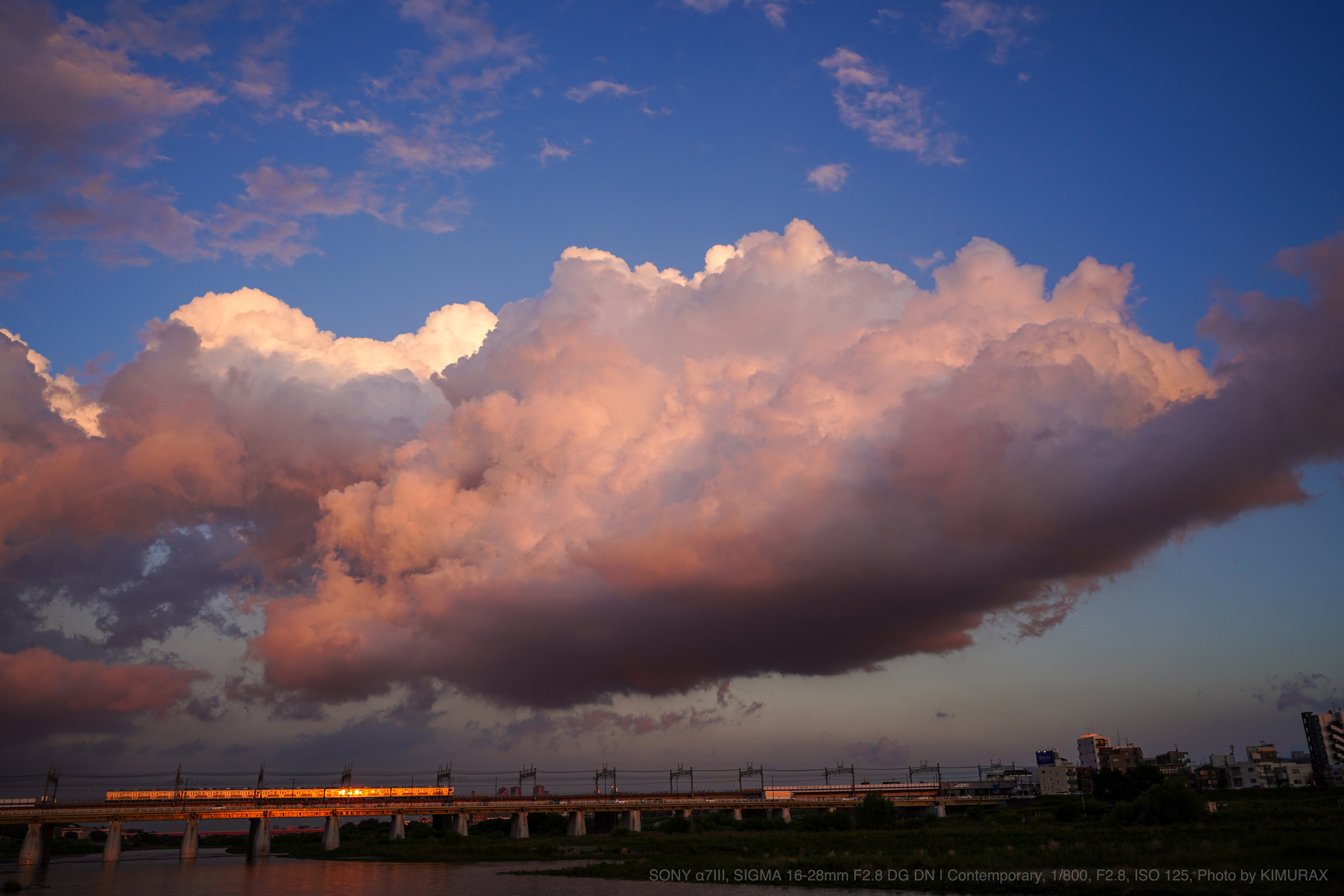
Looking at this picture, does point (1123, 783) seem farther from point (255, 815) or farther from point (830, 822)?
point (255, 815)

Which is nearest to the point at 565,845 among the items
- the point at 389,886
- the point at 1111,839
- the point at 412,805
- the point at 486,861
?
the point at 486,861

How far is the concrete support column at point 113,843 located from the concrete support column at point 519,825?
7276 centimetres

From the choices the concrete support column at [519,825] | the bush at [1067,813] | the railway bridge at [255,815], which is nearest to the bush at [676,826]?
the railway bridge at [255,815]

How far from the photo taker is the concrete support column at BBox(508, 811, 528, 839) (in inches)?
7274

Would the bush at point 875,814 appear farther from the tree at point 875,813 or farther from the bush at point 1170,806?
the bush at point 1170,806

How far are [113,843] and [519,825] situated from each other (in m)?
75.0

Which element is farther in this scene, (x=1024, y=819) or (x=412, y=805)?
(x=412, y=805)

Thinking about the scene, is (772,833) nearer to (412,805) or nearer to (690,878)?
(690,878)

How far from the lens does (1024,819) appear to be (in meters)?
142

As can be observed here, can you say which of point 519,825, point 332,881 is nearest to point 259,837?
point 519,825

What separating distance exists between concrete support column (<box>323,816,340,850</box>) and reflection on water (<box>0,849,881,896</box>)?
24.4 meters

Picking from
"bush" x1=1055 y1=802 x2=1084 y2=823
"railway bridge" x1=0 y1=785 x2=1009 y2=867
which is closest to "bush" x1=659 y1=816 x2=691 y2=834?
"railway bridge" x1=0 y1=785 x2=1009 y2=867

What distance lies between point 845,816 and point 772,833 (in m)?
15.3

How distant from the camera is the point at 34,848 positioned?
440ft
